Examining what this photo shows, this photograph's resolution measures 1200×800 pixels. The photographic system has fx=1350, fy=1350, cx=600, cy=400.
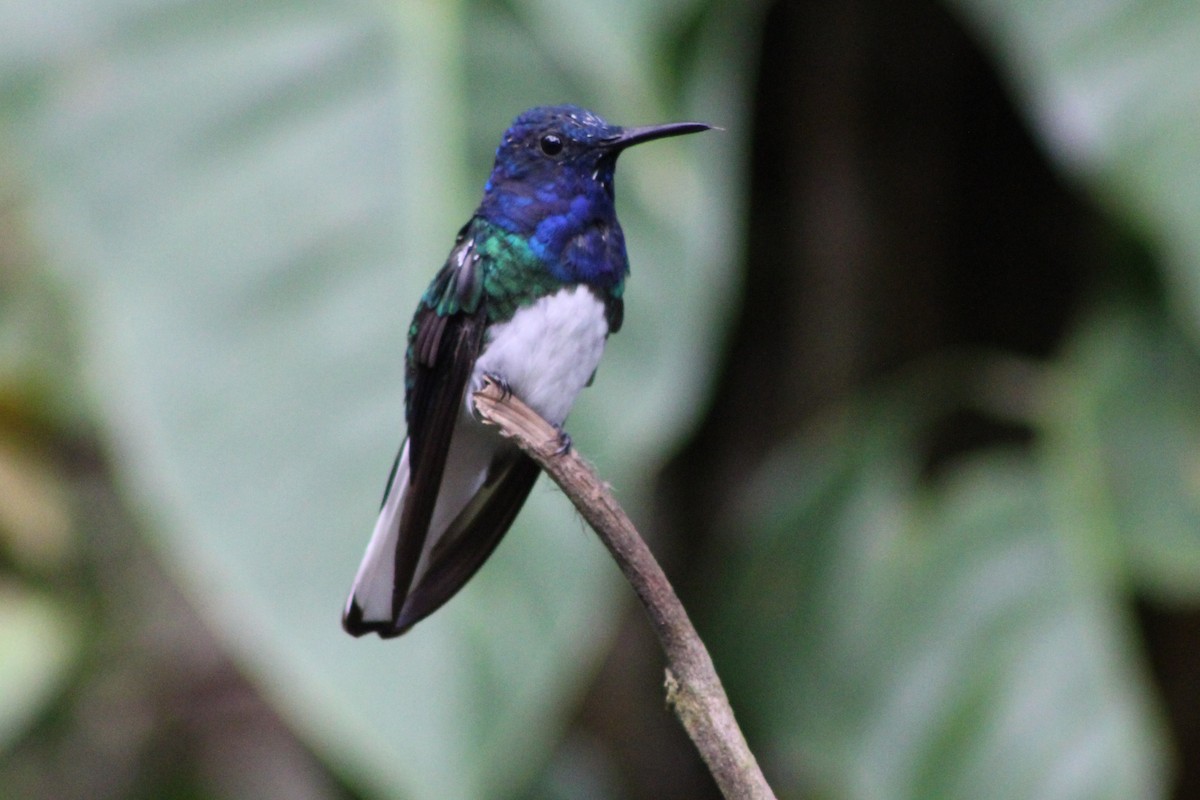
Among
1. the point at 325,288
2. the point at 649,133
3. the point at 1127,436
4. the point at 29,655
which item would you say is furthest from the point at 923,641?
the point at 649,133

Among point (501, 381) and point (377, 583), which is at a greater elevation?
point (501, 381)

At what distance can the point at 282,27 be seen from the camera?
6.82 feet

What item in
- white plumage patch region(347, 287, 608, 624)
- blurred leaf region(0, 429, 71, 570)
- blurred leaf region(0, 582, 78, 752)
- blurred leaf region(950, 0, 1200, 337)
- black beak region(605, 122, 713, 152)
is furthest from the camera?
blurred leaf region(0, 429, 71, 570)

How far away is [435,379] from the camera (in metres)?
0.97

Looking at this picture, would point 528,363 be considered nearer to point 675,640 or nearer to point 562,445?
point 562,445

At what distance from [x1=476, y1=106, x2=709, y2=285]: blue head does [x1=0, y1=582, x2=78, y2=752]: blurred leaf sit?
68.1 inches

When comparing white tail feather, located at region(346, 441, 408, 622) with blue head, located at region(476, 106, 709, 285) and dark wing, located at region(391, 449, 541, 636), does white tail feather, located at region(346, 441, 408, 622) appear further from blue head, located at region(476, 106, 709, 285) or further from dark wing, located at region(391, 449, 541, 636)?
blue head, located at region(476, 106, 709, 285)

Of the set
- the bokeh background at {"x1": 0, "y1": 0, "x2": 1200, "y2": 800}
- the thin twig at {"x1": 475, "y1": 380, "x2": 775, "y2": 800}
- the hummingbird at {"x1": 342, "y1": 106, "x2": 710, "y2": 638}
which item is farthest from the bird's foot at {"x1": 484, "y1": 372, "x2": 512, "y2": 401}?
the bokeh background at {"x1": 0, "y1": 0, "x2": 1200, "y2": 800}

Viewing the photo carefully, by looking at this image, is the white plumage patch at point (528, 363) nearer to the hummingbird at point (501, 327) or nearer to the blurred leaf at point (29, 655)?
the hummingbird at point (501, 327)

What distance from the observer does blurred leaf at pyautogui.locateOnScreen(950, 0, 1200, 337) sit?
2146 millimetres

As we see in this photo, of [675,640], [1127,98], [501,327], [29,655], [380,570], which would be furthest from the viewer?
[29,655]

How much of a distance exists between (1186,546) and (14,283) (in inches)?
92.6

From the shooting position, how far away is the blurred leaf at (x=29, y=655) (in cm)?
236

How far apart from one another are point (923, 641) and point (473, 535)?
171 cm
